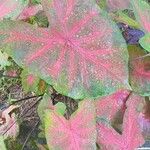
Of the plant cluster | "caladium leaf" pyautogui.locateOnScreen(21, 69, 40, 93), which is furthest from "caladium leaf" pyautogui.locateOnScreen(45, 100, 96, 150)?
"caladium leaf" pyautogui.locateOnScreen(21, 69, 40, 93)

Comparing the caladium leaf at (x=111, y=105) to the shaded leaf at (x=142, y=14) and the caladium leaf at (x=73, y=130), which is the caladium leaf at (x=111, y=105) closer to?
the caladium leaf at (x=73, y=130)

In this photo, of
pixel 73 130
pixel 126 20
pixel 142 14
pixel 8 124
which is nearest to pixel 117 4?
pixel 126 20

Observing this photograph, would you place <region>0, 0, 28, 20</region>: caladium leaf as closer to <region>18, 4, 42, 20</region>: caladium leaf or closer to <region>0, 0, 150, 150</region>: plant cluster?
<region>0, 0, 150, 150</region>: plant cluster

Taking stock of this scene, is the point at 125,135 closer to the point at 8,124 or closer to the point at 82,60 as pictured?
the point at 82,60

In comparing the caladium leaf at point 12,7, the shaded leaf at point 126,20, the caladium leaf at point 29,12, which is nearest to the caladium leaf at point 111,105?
the shaded leaf at point 126,20

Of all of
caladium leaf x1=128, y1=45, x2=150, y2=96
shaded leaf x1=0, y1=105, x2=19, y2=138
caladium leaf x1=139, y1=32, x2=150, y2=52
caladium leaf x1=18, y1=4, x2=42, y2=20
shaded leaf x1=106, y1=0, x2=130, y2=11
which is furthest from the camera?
shaded leaf x1=0, y1=105, x2=19, y2=138

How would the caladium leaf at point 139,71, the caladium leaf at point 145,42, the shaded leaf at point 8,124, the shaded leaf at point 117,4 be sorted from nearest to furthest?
the caladium leaf at point 145,42
the caladium leaf at point 139,71
the shaded leaf at point 117,4
the shaded leaf at point 8,124
